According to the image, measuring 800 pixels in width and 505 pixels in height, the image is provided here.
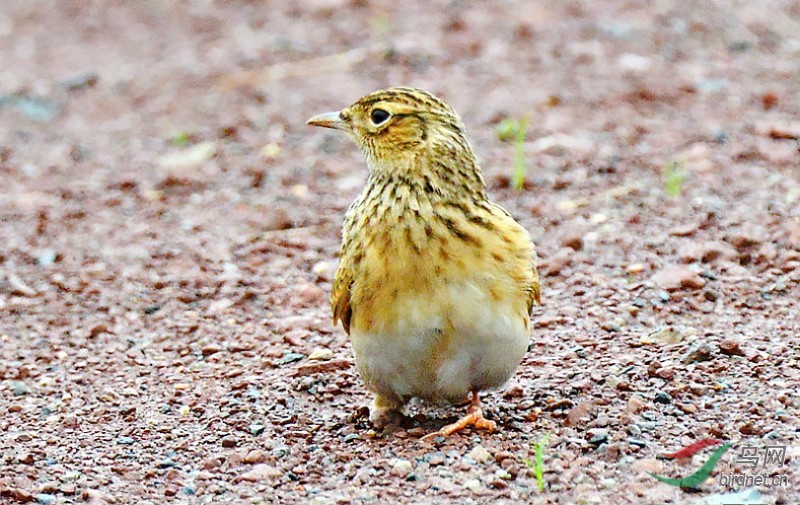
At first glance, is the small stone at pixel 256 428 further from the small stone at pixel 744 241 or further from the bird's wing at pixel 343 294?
the small stone at pixel 744 241

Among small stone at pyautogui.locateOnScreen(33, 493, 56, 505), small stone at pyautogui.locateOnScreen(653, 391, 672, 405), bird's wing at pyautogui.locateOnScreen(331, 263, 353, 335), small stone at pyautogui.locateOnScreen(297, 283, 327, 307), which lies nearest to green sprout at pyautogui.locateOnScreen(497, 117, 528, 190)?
small stone at pyautogui.locateOnScreen(297, 283, 327, 307)

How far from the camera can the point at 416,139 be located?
18.7ft

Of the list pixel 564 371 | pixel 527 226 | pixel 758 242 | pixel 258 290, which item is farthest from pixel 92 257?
pixel 758 242

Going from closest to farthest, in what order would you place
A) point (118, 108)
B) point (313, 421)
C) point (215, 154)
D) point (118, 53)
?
point (313, 421), point (215, 154), point (118, 108), point (118, 53)

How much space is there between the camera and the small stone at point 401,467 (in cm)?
540

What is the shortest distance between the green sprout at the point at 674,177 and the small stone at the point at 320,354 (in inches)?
112

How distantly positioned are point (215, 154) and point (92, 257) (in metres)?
1.92

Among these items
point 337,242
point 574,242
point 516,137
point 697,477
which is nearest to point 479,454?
point 697,477

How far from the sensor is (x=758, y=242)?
25.0ft

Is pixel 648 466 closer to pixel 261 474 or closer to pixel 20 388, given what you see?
pixel 261 474

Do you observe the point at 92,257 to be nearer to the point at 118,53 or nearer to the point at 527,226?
the point at 527,226

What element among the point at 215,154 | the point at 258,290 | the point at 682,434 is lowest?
the point at 682,434

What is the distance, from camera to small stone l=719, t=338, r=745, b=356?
6.25 meters

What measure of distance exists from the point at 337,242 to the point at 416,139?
2.88 m
